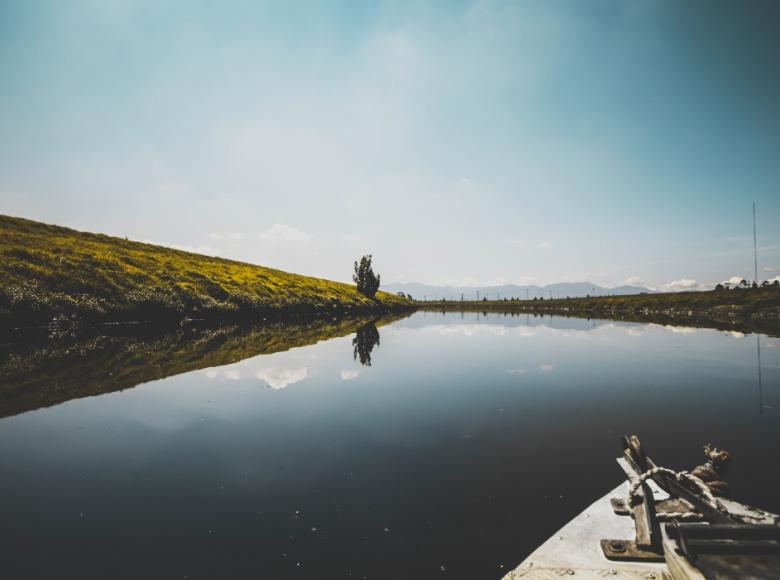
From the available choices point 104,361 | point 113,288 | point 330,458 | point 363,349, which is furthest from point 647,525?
point 113,288

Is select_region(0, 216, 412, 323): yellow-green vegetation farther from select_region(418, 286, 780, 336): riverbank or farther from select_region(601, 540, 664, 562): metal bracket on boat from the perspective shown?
select_region(418, 286, 780, 336): riverbank

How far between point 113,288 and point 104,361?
26429mm

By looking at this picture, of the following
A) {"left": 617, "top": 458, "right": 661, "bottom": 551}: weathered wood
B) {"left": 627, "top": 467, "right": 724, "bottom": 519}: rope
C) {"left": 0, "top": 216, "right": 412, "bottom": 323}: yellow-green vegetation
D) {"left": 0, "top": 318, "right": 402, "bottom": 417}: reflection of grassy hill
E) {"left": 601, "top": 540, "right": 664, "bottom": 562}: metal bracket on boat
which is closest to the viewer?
{"left": 627, "top": 467, "right": 724, "bottom": 519}: rope

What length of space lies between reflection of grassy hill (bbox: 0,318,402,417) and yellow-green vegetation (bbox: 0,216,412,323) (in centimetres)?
1095

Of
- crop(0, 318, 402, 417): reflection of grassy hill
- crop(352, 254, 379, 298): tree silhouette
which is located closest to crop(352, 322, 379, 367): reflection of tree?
crop(0, 318, 402, 417): reflection of grassy hill

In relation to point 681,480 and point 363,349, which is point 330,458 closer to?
point 681,480

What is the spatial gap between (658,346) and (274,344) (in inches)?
1119

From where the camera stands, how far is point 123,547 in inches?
210

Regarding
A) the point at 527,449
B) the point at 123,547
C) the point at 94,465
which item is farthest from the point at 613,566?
the point at 94,465

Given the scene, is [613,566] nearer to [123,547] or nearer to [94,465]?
[123,547]

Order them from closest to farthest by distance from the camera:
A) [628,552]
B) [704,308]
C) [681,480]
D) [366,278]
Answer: [628,552] < [681,480] < [704,308] < [366,278]

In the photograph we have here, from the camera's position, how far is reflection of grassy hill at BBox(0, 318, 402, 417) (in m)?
13.6

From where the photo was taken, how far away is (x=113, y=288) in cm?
4003

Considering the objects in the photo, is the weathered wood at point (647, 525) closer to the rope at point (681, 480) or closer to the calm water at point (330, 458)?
the rope at point (681, 480)
